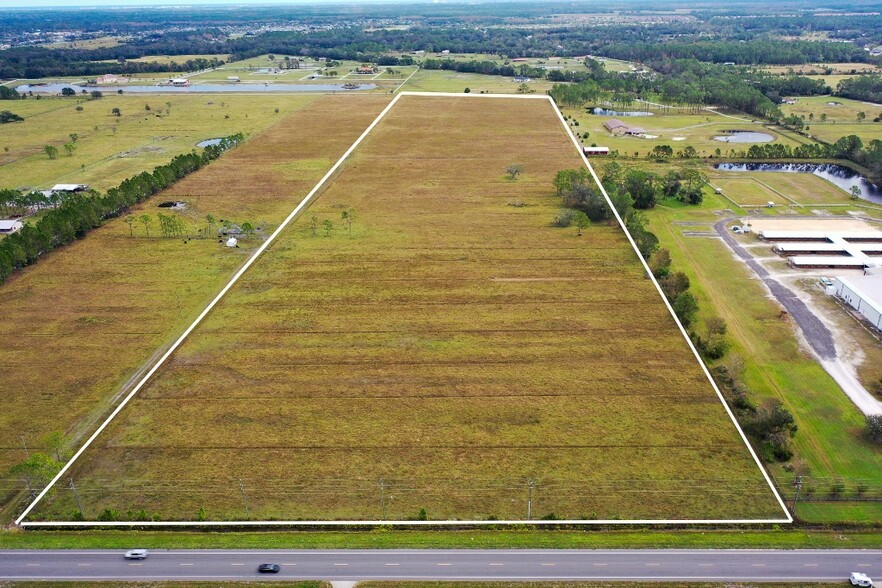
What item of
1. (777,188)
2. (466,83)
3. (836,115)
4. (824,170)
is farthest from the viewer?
(466,83)

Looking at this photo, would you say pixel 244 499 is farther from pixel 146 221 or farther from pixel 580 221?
pixel 580 221

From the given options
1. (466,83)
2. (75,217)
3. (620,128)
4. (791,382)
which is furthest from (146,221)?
(466,83)

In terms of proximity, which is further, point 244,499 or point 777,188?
point 777,188

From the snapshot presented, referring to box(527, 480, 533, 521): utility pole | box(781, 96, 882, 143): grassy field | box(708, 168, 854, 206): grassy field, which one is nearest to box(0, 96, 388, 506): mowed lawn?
box(527, 480, 533, 521): utility pole

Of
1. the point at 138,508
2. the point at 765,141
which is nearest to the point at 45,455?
the point at 138,508

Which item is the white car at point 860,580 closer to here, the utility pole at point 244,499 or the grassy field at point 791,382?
the grassy field at point 791,382

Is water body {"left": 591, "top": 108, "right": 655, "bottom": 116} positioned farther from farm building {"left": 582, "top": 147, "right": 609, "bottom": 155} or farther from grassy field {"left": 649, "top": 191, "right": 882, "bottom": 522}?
grassy field {"left": 649, "top": 191, "right": 882, "bottom": 522}
